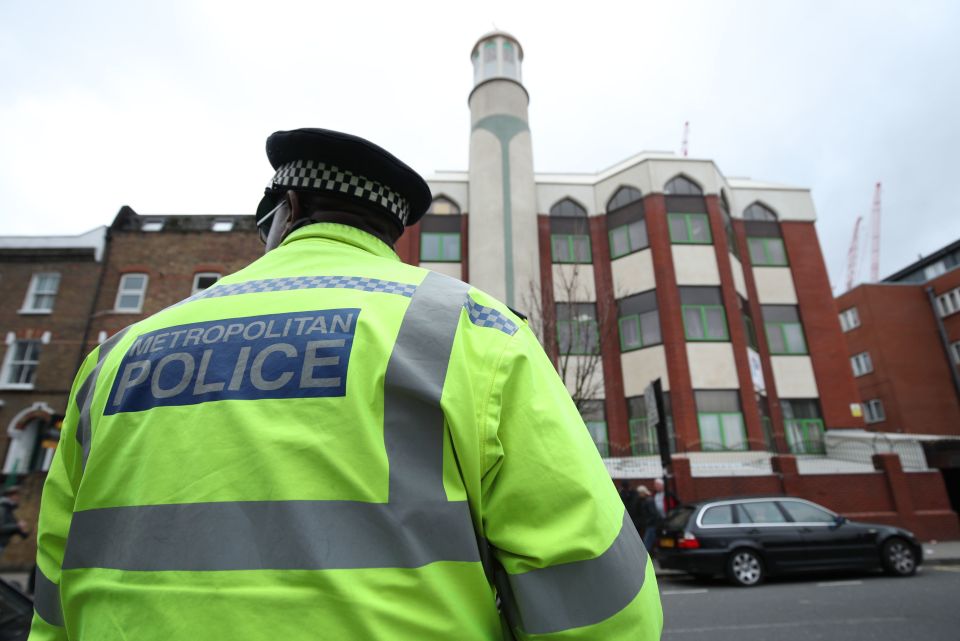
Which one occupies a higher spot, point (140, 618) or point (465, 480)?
point (465, 480)

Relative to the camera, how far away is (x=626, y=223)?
22312mm

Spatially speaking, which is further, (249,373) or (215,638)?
(249,373)

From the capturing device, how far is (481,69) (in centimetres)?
2470

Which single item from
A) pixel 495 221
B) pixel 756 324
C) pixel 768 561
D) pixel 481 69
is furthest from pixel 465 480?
pixel 481 69

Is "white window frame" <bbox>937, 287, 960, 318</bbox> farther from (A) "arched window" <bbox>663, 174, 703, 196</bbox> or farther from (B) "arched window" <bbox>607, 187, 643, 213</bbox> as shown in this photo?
(B) "arched window" <bbox>607, 187, 643, 213</bbox>

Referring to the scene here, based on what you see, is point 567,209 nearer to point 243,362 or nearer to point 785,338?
point 785,338

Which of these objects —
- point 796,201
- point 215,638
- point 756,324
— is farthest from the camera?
point 796,201

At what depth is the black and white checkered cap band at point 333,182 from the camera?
1582mm

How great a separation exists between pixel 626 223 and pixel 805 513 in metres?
14.5

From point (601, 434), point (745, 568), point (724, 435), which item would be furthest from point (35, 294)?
point (724, 435)

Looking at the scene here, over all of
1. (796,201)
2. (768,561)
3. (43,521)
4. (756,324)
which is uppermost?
(796,201)

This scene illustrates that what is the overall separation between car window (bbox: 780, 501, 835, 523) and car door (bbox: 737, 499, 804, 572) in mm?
201

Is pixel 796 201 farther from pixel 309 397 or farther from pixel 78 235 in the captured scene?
pixel 78 235

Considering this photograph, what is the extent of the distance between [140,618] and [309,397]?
0.48 m
